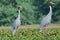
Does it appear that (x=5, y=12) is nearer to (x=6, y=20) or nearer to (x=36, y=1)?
(x=6, y=20)

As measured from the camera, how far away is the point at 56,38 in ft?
28.9

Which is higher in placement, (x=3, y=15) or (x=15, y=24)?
(x=15, y=24)

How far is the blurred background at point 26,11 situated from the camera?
23078mm

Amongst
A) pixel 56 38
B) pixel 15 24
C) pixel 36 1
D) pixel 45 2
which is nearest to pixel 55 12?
pixel 45 2

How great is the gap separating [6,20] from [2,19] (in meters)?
0.44

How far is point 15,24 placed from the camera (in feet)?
36.4

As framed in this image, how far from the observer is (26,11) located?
2405 cm

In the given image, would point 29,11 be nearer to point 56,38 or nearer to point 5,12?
point 5,12

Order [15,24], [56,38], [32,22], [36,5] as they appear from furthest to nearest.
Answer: [36,5] → [32,22] → [15,24] → [56,38]

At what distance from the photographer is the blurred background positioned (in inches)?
909

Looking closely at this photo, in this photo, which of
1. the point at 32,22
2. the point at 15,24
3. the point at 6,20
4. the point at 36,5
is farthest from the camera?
the point at 36,5

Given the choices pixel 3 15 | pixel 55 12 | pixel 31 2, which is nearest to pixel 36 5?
pixel 31 2

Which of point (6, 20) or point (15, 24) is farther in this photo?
point (6, 20)

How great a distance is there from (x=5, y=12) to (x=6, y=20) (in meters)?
0.58
